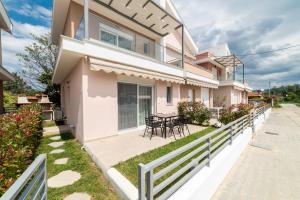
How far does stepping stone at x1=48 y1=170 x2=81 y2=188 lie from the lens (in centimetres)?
468

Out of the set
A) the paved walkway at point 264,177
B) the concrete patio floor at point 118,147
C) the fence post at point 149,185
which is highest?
the fence post at point 149,185

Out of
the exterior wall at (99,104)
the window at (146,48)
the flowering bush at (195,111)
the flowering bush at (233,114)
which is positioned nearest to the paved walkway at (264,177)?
the flowering bush at (233,114)

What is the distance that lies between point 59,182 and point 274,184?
7441mm

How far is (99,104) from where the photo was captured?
28.5 feet

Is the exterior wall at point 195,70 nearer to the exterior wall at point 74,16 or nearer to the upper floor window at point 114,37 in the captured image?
the upper floor window at point 114,37

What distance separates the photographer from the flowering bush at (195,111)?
549 inches

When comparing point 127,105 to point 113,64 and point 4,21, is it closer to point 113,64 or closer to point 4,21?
point 113,64

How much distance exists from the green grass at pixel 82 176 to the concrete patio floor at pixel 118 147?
1.11ft

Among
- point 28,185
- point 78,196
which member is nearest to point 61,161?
point 78,196

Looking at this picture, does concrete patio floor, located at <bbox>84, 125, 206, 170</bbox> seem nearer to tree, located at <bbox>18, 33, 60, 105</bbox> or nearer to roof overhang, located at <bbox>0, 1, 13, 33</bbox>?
roof overhang, located at <bbox>0, 1, 13, 33</bbox>

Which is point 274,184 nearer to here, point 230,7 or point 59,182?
point 59,182

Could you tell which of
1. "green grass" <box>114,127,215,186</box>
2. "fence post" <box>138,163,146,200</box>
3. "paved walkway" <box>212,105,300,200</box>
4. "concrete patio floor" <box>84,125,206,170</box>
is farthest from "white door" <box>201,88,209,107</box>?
"fence post" <box>138,163,146,200</box>

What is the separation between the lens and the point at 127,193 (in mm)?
3791

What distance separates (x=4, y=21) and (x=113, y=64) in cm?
1192
